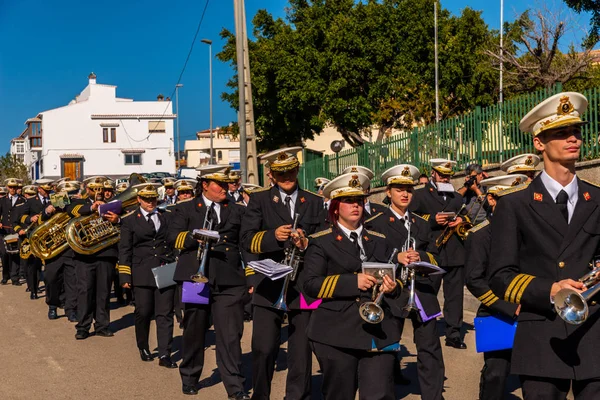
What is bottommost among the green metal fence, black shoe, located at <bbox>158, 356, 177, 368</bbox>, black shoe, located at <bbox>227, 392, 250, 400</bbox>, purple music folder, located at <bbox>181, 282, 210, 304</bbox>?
black shoe, located at <bbox>158, 356, 177, 368</bbox>

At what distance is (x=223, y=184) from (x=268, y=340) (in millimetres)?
1836

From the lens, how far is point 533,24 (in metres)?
24.8

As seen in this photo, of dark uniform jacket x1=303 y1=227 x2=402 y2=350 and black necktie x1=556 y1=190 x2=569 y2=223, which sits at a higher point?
black necktie x1=556 y1=190 x2=569 y2=223

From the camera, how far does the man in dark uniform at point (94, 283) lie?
11734 millimetres

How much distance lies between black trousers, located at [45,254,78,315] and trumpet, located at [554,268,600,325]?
10.5 meters

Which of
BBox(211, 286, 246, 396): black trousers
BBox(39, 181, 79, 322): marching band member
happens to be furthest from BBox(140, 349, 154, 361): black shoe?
BBox(39, 181, 79, 322): marching band member

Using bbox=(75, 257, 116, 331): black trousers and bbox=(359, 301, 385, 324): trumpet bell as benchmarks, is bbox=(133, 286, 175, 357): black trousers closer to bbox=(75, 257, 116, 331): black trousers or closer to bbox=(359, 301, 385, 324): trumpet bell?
bbox=(75, 257, 116, 331): black trousers

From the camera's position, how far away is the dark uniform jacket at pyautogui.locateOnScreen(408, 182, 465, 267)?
10.4 metres

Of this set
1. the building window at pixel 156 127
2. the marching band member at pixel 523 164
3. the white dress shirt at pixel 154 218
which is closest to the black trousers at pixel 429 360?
the marching band member at pixel 523 164

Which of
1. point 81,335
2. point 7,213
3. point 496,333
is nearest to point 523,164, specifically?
point 496,333

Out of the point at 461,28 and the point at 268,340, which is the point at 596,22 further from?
the point at 461,28

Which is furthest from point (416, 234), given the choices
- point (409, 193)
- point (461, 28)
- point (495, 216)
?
point (461, 28)

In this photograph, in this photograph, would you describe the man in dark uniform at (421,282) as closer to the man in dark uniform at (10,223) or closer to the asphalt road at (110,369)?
the asphalt road at (110,369)

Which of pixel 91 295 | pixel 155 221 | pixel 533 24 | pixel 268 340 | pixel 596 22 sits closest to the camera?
pixel 268 340
